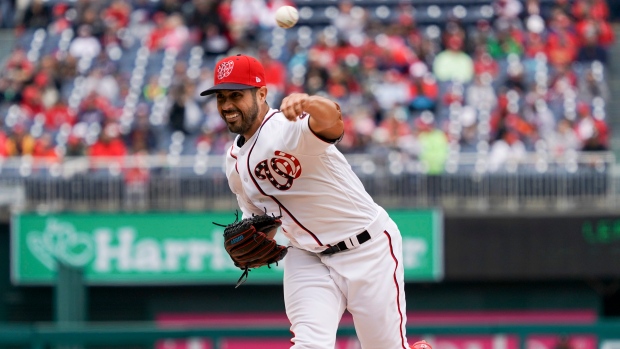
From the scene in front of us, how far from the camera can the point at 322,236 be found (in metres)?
5.05

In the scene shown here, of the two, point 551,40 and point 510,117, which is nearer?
point 510,117

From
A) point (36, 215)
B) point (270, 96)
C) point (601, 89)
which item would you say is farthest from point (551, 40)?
point (36, 215)

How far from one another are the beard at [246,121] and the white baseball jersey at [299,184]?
0.21ft

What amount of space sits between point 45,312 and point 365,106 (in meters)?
4.31

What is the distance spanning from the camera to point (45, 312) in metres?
12.8

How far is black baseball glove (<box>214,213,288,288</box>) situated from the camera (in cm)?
500

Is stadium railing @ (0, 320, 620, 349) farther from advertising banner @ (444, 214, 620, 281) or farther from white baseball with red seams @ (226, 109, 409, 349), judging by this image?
advertising banner @ (444, 214, 620, 281)

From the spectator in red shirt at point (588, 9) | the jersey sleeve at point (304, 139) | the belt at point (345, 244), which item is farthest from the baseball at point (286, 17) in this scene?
the spectator in red shirt at point (588, 9)

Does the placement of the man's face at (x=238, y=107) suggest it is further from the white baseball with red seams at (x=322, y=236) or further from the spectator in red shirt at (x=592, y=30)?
the spectator in red shirt at (x=592, y=30)

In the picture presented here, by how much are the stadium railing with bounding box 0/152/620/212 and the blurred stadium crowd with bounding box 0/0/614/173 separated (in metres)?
0.24

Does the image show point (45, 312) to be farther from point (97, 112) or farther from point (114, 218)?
point (97, 112)

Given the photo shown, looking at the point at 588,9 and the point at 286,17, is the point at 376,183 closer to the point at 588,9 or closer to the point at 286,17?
the point at 588,9

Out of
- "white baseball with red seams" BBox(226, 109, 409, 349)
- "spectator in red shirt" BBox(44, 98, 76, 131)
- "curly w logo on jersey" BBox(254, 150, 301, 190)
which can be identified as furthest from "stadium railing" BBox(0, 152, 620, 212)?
"curly w logo on jersey" BBox(254, 150, 301, 190)

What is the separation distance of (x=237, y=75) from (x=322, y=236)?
0.84 meters
